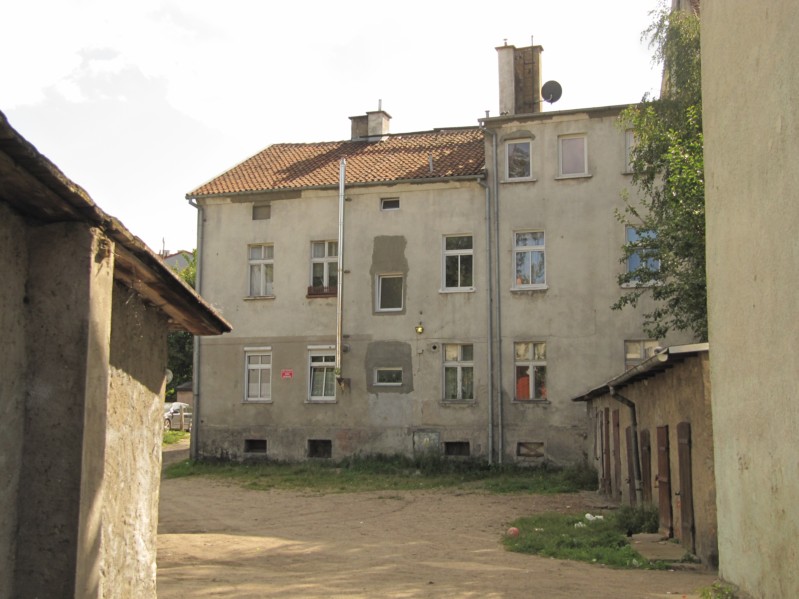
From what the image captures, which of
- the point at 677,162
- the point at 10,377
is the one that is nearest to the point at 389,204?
the point at 677,162

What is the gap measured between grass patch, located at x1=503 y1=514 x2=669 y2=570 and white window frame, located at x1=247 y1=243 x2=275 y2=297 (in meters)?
14.3

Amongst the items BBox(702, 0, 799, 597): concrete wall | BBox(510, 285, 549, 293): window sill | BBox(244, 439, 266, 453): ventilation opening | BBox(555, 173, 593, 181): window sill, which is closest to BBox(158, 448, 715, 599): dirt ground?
BBox(702, 0, 799, 597): concrete wall

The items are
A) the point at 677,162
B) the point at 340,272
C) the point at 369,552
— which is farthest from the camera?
the point at 340,272

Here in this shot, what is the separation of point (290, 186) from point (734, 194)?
20.8 metres

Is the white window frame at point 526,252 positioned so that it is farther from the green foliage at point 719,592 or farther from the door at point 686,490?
the green foliage at point 719,592

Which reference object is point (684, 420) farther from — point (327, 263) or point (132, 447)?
point (327, 263)

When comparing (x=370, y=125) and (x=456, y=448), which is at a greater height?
(x=370, y=125)

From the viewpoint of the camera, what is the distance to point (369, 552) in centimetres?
1287

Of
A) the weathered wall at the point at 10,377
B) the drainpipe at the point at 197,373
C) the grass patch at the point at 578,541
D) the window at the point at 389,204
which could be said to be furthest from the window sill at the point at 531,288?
the weathered wall at the point at 10,377

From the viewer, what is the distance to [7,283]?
4867 millimetres

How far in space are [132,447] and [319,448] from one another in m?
20.6

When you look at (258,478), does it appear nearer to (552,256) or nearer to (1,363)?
(552,256)

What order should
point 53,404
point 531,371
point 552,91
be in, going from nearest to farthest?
point 53,404 → point 531,371 → point 552,91

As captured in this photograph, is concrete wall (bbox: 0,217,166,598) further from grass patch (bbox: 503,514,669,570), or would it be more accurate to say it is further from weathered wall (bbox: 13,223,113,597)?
grass patch (bbox: 503,514,669,570)
